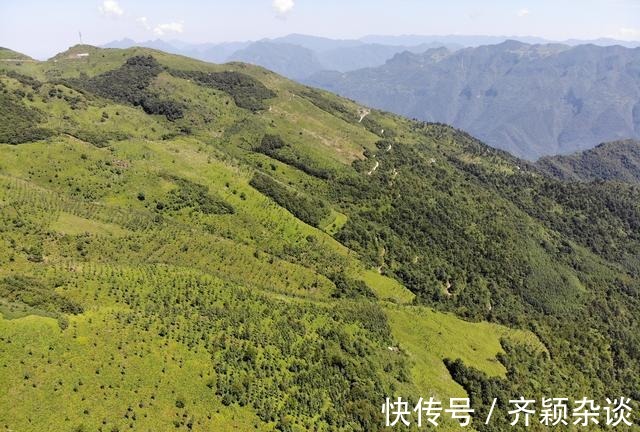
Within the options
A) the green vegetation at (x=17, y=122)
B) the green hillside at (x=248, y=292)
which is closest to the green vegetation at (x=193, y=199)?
the green hillside at (x=248, y=292)

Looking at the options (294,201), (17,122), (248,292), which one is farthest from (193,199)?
(17,122)

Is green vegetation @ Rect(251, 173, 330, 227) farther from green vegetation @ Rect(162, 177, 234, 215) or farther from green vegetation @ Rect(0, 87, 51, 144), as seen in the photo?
green vegetation @ Rect(0, 87, 51, 144)

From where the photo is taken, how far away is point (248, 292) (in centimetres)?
8369

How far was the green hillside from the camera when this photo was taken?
58.2 meters

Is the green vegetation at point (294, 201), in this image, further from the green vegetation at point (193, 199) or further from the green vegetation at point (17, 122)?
the green vegetation at point (17, 122)

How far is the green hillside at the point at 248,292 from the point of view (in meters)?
58.2

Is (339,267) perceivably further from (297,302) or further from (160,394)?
(160,394)

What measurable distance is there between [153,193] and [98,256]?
44.3m

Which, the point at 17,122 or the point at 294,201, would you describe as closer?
the point at 17,122

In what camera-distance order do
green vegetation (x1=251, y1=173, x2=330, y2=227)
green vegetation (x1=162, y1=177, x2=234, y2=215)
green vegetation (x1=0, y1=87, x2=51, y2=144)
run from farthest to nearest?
green vegetation (x1=251, y1=173, x2=330, y2=227) < green vegetation (x1=0, y1=87, x2=51, y2=144) < green vegetation (x1=162, y1=177, x2=234, y2=215)

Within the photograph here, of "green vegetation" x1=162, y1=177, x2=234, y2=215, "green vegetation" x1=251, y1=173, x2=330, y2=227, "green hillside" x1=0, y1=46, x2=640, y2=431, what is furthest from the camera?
"green vegetation" x1=251, y1=173, x2=330, y2=227

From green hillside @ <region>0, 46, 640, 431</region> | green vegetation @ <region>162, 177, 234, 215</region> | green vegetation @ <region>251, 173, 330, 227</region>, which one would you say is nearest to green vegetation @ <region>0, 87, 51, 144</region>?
green hillside @ <region>0, 46, 640, 431</region>

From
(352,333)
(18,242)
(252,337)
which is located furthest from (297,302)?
(18,242)

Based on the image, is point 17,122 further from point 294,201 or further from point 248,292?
point 248,292
